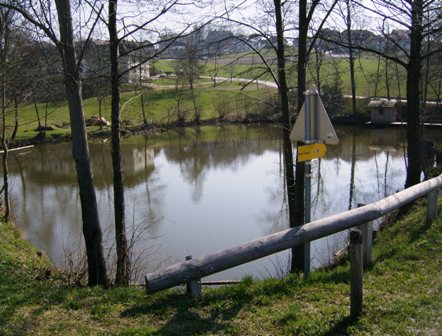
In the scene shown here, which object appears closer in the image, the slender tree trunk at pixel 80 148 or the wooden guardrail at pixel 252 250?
the wooden guardrail at pixel 252 250

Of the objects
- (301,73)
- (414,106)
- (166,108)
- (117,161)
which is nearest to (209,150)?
(166,108)

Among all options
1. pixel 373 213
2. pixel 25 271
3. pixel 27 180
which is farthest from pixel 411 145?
pixel 27 180

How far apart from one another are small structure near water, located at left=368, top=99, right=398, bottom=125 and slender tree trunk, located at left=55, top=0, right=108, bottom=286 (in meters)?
37.9

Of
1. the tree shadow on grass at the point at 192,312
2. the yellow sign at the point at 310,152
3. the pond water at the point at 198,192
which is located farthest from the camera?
the pond water at the point at 198,192

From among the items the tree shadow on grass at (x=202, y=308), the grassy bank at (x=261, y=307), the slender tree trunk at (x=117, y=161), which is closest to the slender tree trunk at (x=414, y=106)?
the grassy bank at (x=261, y=307)

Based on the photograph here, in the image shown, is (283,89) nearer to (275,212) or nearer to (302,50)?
(302,50)

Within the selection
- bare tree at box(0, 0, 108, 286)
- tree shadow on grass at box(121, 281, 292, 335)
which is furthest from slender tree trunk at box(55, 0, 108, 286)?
tree shadow on grass at box(121, 281, 292, 335)

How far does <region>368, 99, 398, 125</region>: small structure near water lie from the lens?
1666 inches

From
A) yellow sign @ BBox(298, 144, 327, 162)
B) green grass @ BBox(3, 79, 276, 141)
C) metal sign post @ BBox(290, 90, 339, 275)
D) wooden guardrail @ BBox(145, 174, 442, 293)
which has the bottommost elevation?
wooden guardrail @ BBox(145, 174, 442, 293)

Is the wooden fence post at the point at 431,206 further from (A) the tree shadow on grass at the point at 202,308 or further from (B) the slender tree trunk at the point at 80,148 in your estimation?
(B) the slender tree trunk at the point at 80,148

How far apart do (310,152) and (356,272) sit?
1578mm

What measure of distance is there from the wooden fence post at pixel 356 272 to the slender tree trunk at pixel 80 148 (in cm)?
523

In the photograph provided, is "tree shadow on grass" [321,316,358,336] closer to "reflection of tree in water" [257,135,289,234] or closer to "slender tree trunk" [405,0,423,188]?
"slender tree trunk" [405,0,423,188]

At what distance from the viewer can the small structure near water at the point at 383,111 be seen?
4231 cm
